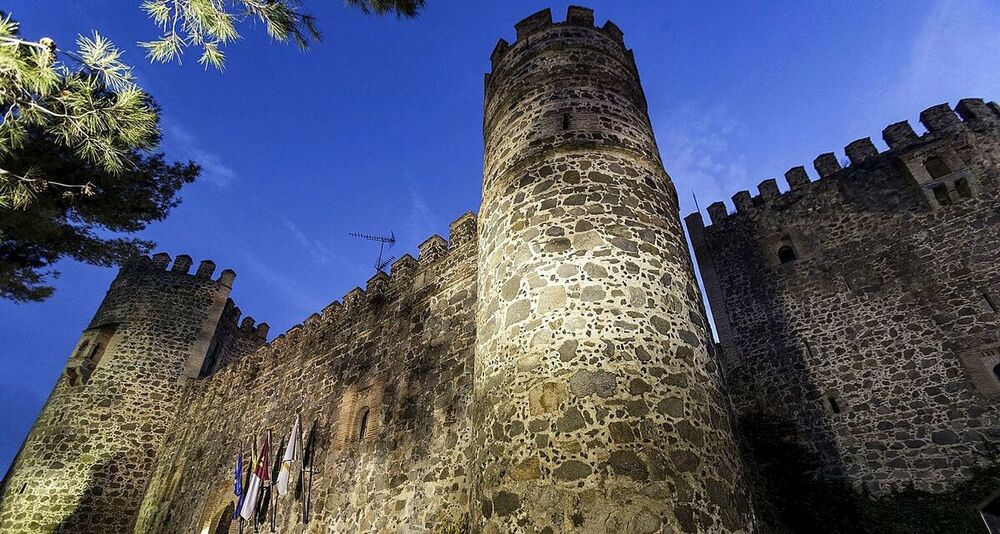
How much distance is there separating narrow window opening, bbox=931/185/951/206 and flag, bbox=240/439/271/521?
601 inches

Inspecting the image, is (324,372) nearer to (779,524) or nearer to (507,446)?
(507,446)

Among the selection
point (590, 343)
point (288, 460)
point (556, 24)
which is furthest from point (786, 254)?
point (288, 460)

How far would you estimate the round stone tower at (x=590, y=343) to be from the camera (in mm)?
3752

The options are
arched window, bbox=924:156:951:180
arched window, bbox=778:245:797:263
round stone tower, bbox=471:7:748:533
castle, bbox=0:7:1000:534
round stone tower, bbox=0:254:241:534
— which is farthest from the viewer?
round stone tower, bbox=0:254:241:534

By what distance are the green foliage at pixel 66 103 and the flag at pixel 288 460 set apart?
230 inches

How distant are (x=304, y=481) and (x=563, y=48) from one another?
8.79 meters

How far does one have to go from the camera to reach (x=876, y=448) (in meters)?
9.11

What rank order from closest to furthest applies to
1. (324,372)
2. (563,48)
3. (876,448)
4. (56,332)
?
(563,48) → (876,448) → (324,372) → (56,332)

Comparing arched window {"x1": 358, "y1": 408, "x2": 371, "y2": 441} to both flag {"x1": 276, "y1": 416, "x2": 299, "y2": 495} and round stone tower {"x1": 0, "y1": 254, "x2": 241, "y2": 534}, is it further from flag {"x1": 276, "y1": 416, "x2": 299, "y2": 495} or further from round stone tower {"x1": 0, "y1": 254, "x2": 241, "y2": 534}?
round stone tower {"x1": 0, "y1": 254, "x2": 241, "y2": 534}

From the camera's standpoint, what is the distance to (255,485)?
9969mm

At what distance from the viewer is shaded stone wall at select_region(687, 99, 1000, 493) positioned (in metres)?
8.81

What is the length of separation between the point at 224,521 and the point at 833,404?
13.7 metres

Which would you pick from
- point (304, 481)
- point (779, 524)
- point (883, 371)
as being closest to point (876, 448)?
point (883, 371)

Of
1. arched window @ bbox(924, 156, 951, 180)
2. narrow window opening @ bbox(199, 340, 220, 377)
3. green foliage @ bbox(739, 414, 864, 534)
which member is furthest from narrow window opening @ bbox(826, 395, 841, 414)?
narrow window opening @ bbox(199, 340, 220, 377)
